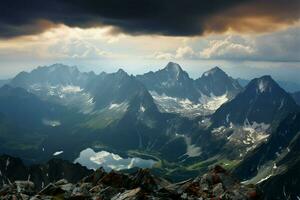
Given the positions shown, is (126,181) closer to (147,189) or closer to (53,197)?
(147,189)

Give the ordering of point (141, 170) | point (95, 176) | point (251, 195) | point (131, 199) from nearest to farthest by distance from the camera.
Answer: point (131, 199), point (251, 195), point (141, 170), point (95, 176)

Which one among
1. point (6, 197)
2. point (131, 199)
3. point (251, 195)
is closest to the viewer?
point (131, 199)

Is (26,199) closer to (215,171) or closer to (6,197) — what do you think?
(6,197)

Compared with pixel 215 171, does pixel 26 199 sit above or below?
below

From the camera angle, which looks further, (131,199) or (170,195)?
(170,195)

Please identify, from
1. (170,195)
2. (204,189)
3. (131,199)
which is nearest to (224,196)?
(204,189)

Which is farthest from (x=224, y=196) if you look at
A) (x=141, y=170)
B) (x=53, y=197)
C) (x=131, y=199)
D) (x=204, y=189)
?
(x=53, y=197)
